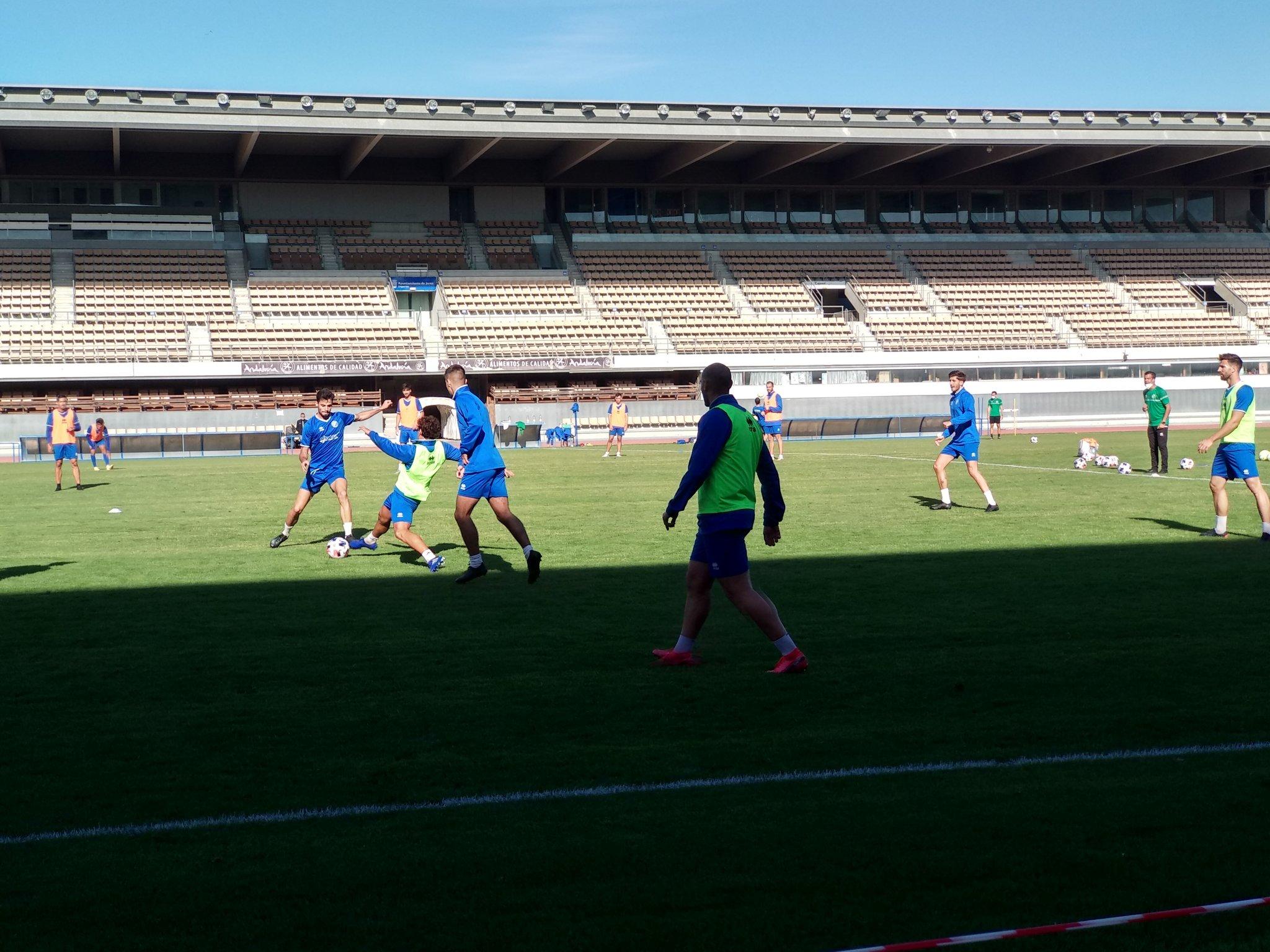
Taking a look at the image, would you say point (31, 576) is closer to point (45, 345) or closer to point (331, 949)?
point (331, 949)

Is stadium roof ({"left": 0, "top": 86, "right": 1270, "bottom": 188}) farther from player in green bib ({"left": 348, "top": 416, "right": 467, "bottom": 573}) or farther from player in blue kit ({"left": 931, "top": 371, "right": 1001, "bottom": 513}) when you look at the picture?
player in green bib ({"left": 348, "top": 416, "right": 467, "bottom": 573})

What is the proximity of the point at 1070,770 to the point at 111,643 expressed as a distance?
6578 millimetres

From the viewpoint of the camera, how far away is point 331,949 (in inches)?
154

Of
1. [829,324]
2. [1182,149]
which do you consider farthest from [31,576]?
[1182,149]

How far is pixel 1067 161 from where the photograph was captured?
5478cm

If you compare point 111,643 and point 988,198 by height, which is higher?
point 988,198

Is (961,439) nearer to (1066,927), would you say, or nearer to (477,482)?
(477,482)

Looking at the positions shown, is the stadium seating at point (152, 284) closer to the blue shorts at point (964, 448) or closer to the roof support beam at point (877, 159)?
the roof support beam at point (877, 159)

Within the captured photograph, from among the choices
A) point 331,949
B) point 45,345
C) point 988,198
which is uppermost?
point 988,198

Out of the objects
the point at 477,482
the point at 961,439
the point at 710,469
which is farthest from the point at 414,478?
the point at 961,439

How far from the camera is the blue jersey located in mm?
14680

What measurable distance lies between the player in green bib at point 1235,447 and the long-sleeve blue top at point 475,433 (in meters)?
7.43

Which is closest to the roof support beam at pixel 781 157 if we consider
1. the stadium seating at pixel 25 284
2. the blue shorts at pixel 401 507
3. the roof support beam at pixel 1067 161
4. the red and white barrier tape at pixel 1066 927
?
the roof support beam at pixel 1067 161

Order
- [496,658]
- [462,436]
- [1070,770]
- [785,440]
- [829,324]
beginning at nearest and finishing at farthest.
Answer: [1070,770] → [496,658] → [462,436] → [785,440] → [829,324]
